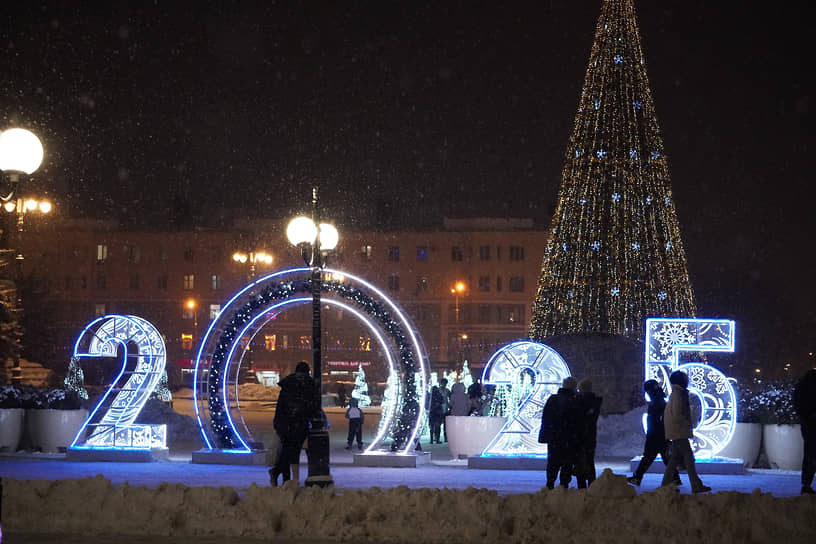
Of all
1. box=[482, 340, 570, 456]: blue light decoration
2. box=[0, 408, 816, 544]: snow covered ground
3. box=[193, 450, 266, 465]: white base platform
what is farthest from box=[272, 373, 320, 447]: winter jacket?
box=[482, 340, 570, 456]: blue light decoration

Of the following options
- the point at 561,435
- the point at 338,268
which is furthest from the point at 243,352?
the point at 338,268

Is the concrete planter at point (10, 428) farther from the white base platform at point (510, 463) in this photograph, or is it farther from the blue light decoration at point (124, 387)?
the white base platform at point (510, 463)

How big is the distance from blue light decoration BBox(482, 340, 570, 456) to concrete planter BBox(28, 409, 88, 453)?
842 cm

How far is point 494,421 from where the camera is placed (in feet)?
73.2

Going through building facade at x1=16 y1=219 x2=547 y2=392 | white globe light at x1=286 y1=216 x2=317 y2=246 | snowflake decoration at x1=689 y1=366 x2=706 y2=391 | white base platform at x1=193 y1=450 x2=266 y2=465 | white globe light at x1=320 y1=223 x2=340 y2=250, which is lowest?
white base platform at x1=193 y1=450 x2=266 y2=465

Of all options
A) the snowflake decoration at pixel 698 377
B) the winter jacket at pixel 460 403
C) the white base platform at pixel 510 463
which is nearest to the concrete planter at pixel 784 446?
the snowflake decoration at pixel 698 377

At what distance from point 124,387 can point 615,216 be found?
16.3 m

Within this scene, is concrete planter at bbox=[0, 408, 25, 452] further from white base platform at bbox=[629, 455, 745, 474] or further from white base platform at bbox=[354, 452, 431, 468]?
white base platform at bbox=[629, 455, 745, 474]

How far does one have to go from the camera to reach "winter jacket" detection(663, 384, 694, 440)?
1526cm

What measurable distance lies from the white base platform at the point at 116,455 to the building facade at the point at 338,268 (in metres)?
67.8

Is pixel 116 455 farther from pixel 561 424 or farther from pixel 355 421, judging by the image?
pixel 561 424

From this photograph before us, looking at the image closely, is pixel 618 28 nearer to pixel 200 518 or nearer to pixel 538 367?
pixel 538 367

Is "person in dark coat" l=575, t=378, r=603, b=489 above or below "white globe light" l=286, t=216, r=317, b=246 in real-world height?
below

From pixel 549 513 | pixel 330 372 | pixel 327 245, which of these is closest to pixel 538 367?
pixel 327 245
